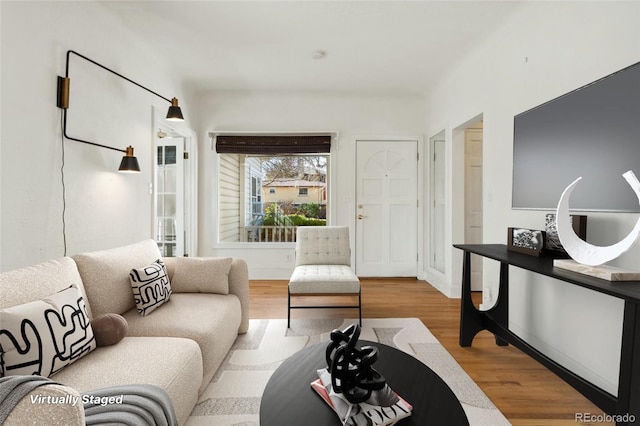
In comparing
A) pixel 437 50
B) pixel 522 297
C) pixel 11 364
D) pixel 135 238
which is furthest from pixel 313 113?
pixel 11 364

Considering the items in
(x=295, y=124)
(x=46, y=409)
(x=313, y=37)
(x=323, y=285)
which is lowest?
(x=323, y=285)

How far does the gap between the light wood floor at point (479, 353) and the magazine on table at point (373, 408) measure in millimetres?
988

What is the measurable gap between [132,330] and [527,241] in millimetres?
2458

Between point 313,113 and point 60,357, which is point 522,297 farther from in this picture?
point 313,113

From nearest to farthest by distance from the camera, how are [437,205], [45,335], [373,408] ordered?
[373,408] < [45,335] < [437,205]

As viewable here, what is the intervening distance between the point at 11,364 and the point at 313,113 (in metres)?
4.11

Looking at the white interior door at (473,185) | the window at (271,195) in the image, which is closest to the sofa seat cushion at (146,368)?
the window at (271,195)

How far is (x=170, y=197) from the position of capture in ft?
14.3

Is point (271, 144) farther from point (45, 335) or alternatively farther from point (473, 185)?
point (45, 335)

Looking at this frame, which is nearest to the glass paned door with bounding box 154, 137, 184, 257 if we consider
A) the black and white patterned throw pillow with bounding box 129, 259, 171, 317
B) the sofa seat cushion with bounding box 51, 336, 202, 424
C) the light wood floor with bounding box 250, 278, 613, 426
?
the light wood floor with bounding box 250, 278, 613, 426

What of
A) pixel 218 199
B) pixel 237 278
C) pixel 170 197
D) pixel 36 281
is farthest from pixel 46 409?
pixel 218 199

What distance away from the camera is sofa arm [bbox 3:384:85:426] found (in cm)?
73

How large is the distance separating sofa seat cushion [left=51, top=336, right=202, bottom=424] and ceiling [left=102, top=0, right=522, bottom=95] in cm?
244

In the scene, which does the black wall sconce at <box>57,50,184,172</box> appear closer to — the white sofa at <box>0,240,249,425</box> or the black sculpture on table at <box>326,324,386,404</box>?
the white sofa at <box>0,240,249,425</box>
